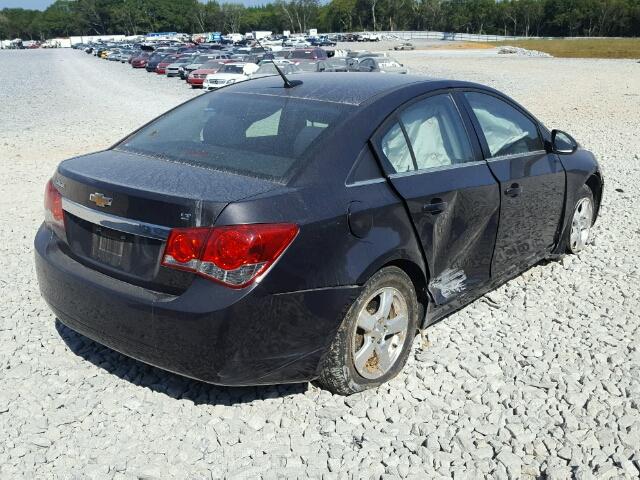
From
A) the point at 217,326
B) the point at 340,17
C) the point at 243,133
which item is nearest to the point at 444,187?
the point at 243,133

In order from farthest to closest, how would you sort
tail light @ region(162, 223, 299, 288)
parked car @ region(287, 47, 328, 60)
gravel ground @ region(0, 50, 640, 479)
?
parked car @ region(287, 47, 328, 60) → gravel ground @ region(0, 50, 640, 479) → tail light @ region(162, 223, 299, 288)

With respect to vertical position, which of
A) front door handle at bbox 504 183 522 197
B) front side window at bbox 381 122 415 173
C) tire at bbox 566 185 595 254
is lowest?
tire at bbox 566 185 595 254

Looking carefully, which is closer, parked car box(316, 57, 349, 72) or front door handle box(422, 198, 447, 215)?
front door handle box(422, 198, 447, 215)

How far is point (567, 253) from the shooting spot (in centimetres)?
600

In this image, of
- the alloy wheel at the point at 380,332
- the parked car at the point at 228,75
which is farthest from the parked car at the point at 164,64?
the alloy wheel at the point at 380,332

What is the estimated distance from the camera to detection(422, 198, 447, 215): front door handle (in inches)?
149

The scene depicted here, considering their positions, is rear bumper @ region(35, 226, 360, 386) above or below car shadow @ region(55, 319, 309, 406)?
above

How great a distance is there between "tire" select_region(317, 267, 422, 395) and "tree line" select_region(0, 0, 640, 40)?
117 metres

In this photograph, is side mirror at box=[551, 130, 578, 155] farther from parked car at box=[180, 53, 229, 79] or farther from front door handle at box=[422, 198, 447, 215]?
parked car at box=[180, 53, 229, 79]

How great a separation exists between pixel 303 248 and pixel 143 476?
124cm

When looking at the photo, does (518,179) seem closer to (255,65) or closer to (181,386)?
(181,386)

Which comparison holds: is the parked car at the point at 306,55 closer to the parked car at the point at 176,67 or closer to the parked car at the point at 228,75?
the parked car at the point at 176,67

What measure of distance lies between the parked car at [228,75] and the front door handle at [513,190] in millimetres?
22623

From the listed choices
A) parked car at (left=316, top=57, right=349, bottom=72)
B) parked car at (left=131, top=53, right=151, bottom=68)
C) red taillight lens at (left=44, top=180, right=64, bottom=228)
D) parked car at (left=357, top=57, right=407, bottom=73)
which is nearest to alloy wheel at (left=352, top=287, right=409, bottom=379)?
red taillight lens at (left=44, top=180, right=64, bottom=228)
